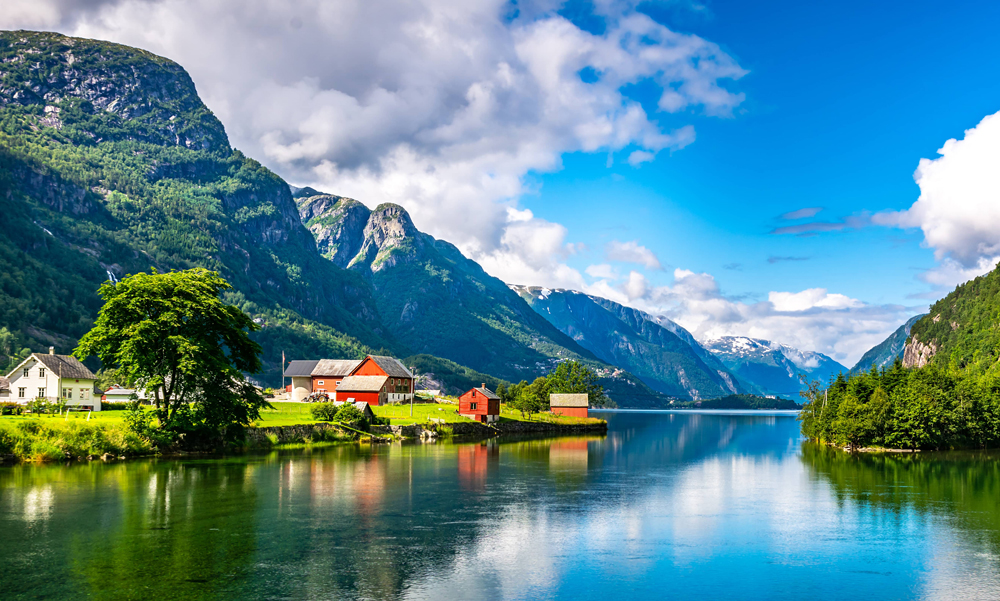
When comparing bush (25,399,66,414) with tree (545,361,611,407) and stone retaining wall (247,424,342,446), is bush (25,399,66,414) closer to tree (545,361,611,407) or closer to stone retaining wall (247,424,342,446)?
stone retaining wall (247,424,342,446)

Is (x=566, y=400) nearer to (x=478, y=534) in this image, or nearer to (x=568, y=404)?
(x=568, y=404)

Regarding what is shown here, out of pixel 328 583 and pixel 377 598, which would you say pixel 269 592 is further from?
pixel 377 598

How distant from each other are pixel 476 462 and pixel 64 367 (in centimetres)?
5594

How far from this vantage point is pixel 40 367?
89062 mm

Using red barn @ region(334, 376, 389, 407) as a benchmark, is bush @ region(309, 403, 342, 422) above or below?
below

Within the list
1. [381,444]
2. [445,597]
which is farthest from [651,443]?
[445,597]

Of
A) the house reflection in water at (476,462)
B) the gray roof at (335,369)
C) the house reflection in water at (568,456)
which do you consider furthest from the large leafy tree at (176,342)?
the gray roof at (335,369)

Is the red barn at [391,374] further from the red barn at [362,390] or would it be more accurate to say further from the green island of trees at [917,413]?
the green island of trees at [917,413]

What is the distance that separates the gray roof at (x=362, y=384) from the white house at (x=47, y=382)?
1776 inches

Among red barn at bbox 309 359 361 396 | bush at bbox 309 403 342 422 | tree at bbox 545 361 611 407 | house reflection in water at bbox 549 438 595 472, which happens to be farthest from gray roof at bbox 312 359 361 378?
house reflection in water at bbox 549 438 595 472

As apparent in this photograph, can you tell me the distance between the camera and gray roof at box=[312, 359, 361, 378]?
15073 centimetres

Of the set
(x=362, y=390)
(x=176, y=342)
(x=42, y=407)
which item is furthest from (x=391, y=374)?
(x=176, y=342)

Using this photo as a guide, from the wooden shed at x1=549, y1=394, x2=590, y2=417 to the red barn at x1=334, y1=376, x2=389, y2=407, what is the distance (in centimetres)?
4961

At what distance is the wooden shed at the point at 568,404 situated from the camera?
167250mm
